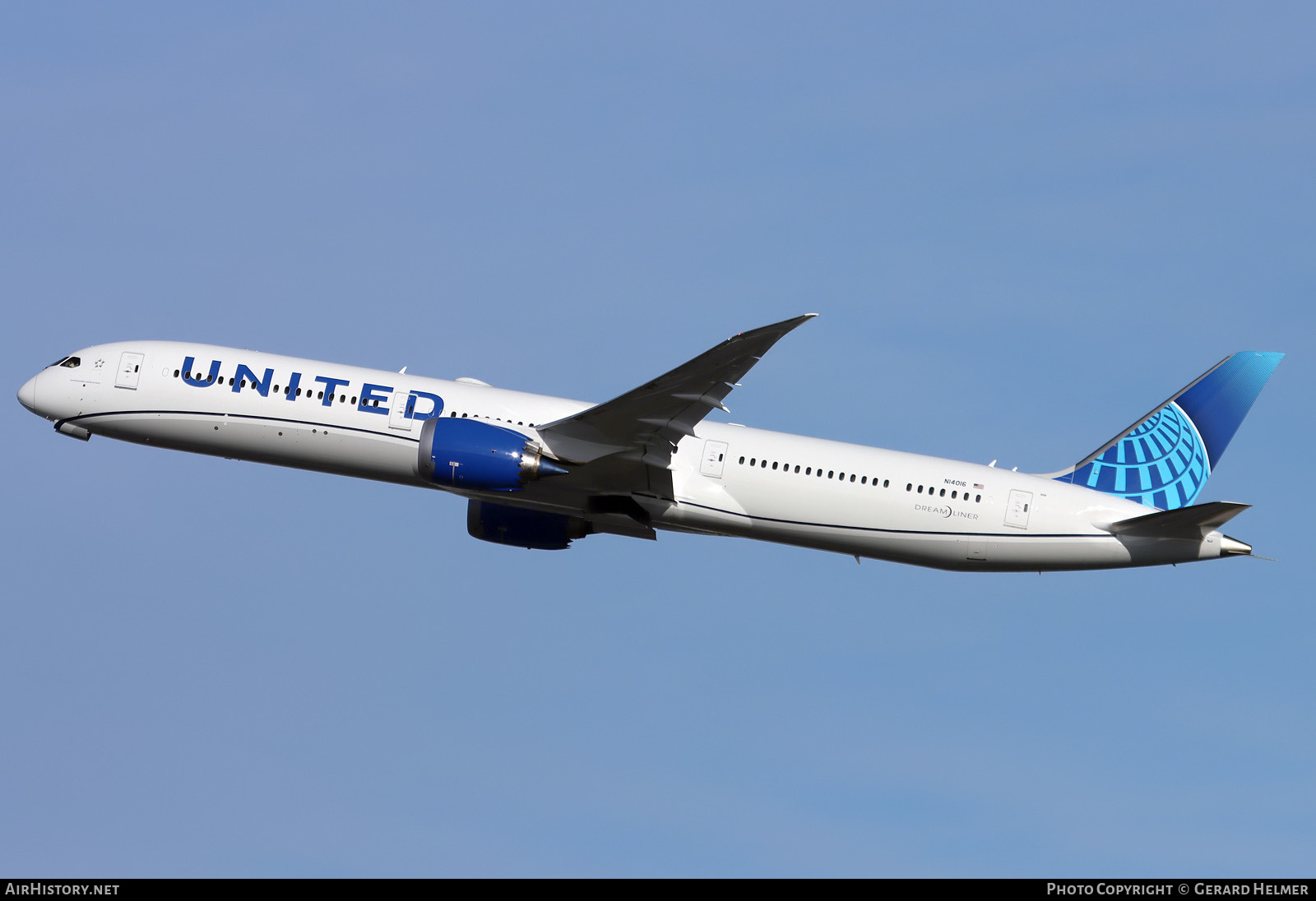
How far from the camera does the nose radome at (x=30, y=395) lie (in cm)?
4375

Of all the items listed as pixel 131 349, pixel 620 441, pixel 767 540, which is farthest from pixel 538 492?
pixel 131 349

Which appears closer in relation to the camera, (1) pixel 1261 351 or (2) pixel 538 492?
(2) pixel 538 492

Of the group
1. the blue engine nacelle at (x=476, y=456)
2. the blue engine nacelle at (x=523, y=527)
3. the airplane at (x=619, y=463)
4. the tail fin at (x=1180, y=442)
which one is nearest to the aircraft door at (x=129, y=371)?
the airplane at (x=619, y=463)

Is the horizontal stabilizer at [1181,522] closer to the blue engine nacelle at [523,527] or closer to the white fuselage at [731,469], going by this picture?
the white fuselage at [731,469]

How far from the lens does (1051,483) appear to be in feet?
140

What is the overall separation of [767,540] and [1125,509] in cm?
1036

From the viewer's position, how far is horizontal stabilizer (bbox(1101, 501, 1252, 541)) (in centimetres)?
3903

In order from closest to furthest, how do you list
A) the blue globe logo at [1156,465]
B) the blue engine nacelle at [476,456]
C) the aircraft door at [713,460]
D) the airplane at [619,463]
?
the blue engine nacelle at [476,456] → the airplane at [619,463] → the aircraft door at [713,460] → the blue globe logo at [1156,465]

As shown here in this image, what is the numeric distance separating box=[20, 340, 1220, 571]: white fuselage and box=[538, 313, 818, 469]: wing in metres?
1.20

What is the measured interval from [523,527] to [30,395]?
15.2 meters

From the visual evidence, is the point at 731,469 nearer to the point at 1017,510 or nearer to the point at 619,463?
the point at 619,463

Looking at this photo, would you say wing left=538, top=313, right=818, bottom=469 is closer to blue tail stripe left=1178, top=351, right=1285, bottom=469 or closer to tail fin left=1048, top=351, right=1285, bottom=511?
tail fin left=1048, top=351, right=1285, bottom=511

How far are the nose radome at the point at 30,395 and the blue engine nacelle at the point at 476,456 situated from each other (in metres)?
12.6
